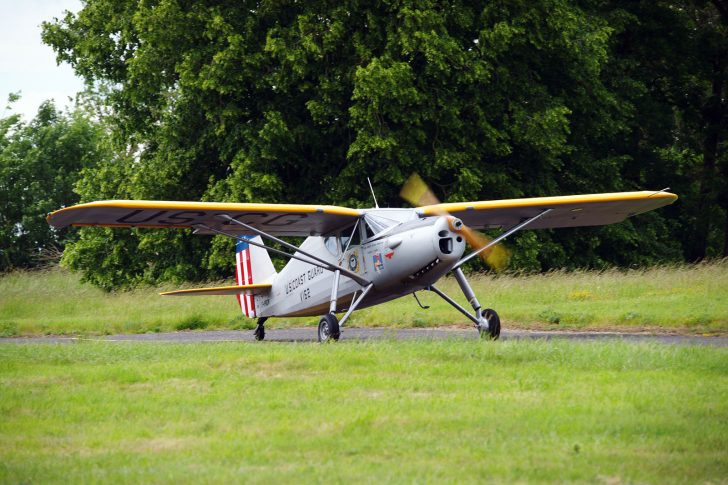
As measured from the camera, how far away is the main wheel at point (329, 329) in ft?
50.6

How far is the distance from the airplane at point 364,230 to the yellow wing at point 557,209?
0.02m

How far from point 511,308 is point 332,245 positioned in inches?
238

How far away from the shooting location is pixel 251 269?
67.7ft

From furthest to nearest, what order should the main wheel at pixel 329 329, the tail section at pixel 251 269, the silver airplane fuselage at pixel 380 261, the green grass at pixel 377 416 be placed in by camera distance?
the tail section at pixel 251 269 < the main wheel at pixel 329 329 < the silver airplane fuselage at pixel 380 261 < the green grass at pixel 377 416

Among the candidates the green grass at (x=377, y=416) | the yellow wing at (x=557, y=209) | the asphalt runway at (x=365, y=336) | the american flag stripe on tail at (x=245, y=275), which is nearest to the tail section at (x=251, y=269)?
the american flag stripe on tail at (x=245, y=275)

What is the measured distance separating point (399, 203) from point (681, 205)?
14.2m

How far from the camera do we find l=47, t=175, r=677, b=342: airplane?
49.5ft

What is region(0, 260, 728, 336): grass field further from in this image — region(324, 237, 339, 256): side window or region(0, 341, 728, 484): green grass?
region(0, 341, 728, 484): green grass

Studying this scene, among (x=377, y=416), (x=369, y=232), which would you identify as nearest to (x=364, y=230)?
(x=369, y=232)

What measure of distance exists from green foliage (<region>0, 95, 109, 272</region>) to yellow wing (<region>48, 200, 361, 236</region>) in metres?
33.7

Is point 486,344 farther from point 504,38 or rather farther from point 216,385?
point 504,38

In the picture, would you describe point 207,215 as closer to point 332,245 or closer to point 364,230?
point 332,245

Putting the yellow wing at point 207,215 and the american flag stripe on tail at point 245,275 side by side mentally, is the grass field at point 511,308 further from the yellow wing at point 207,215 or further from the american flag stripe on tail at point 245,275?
the yellow wing at point 207,215

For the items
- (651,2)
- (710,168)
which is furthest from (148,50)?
(710,168)
